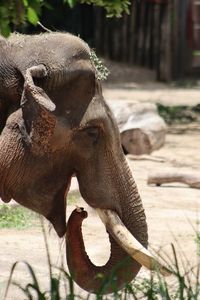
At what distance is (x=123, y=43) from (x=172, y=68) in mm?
1422

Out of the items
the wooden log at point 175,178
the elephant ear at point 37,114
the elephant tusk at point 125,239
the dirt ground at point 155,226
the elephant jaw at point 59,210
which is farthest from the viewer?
the wooden log at point 175,178

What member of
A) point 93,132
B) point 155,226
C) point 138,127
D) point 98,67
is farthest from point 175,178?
point 93,132

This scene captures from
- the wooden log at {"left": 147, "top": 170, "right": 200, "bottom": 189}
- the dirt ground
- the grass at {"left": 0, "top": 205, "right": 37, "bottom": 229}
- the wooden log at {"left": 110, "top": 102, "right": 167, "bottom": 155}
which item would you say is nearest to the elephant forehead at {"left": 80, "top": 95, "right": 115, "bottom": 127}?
the dirt ground

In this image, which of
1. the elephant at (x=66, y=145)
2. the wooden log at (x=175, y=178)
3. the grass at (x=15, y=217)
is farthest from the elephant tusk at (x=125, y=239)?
the wooden log at (x=175, y=178)

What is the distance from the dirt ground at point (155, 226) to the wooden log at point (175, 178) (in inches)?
2.7

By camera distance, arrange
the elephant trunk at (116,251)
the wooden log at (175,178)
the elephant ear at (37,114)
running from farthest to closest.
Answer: the wooden log at (175,178) < the elephant trunk at (116,251) < the elephant ear at (37,114)

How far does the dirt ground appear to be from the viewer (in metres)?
7.82

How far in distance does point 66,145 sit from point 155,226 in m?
3.40

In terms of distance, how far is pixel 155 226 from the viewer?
30.5 ft

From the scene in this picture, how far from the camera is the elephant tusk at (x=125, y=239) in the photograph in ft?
18.8

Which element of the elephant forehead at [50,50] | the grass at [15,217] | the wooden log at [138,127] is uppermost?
the elephant forehead at [50,50]

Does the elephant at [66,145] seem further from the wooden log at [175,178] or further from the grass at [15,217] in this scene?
the wooden log at [175,178]

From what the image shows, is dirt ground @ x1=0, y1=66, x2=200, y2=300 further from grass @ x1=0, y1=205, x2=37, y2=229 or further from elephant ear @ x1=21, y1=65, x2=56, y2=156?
elephant ear @ x1=21, y1=65, x2=56, y2=156

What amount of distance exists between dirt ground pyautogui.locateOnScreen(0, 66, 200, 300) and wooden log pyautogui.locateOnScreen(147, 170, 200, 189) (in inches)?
2.7
